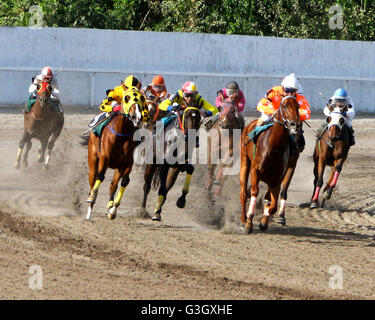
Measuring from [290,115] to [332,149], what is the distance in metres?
4.49

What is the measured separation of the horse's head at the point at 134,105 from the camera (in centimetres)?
1124

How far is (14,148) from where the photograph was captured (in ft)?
65.4

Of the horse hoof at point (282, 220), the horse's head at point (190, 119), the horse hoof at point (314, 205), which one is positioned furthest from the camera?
the horse hoof at point (314, 205)

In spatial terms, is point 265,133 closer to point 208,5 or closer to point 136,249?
point 136,249

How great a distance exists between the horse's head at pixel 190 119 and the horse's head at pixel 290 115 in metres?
1.65

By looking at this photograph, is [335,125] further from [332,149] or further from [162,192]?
[162,192]

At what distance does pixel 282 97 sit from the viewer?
38.7 ft

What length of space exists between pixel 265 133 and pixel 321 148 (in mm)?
3865

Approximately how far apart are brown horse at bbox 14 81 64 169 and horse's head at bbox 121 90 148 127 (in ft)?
19.9

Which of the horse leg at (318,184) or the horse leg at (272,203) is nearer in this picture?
the horse leg at (272,203)

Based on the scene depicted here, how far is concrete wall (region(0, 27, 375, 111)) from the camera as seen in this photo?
84.3ft

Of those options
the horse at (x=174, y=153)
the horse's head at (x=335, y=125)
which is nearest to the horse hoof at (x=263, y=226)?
the horse at (x=174, y=153)

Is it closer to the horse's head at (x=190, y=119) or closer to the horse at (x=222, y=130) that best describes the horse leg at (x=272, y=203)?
the horse's head at (x=190, y=119)

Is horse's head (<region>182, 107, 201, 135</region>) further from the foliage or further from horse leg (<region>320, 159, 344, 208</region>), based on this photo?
the foliage
